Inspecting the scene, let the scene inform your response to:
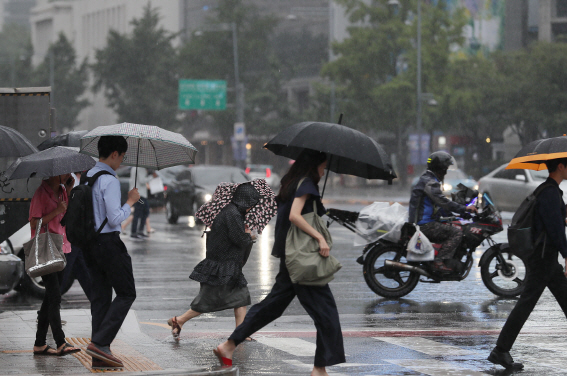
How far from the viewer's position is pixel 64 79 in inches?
3093

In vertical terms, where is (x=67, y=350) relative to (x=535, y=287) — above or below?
below

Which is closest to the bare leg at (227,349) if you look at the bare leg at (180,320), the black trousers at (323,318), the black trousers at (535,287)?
the black trousers at (323,318)

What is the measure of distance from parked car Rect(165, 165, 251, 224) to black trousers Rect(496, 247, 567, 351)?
17.6m

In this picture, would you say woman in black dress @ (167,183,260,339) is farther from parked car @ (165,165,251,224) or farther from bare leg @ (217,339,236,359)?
parked car @ (165,165,251,224)

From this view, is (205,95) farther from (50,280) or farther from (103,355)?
(103,355)

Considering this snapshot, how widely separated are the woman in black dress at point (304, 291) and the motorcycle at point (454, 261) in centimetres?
444

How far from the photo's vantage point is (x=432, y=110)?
52.1 m

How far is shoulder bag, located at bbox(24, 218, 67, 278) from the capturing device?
7352mm

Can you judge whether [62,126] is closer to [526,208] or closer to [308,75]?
[308,75]

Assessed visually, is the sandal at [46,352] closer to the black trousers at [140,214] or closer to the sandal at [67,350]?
the sandal at [67,350]

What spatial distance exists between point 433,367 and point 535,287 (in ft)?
3.25

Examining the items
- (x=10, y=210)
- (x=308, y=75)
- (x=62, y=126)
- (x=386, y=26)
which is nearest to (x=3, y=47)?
(x=62, y=126)

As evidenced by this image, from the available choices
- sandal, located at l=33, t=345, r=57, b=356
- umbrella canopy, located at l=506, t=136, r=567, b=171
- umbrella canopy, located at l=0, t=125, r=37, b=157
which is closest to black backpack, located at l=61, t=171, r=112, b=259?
umbrella canopy, located at l=0, t=125, r=37, b=157

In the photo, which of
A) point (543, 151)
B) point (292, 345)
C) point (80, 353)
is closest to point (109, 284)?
point (80, 353)
